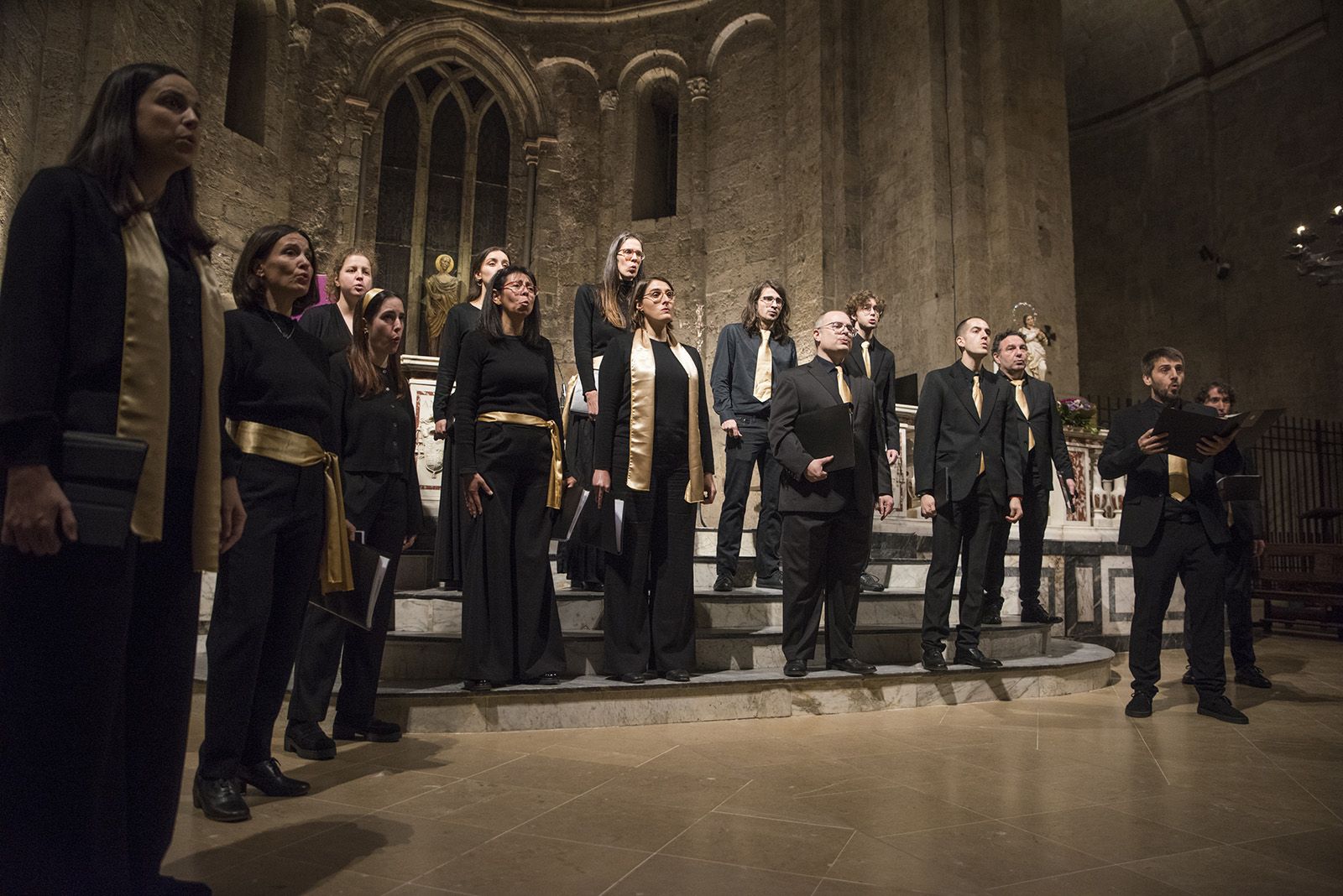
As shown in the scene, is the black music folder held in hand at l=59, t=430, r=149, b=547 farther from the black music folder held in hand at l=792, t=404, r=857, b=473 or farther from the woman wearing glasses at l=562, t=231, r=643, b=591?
the black music folder held in hand at l=792, t=404, r=857, b=473

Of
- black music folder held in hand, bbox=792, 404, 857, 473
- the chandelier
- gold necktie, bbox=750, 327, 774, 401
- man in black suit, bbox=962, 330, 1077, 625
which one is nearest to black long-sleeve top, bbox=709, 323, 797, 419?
gold necktie, bbox=750, 327, 774, 401

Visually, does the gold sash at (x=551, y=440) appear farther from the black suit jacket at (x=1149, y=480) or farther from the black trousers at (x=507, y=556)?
the black suit jacket at (x=1149, y=480)

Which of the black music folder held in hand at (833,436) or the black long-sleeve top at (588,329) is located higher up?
the black long-sleeve top at (588,329)

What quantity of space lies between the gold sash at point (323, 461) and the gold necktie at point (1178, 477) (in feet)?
12.4

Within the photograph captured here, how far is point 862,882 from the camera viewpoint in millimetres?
2105

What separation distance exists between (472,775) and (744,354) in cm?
326

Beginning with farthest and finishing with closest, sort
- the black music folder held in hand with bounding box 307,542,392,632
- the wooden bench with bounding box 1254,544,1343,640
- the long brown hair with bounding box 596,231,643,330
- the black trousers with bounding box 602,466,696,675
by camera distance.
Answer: the wooden bench with bounding box 1254,544,1343,640
the long brown hair with bounding box 596,231,643,330
the black trousers with bounding box 602,466,696,675
the black music folder held in hand with bounding box 307,542,392,632

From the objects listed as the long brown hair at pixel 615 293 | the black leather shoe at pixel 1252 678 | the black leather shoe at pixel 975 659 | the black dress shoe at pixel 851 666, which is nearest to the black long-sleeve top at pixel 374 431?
the long brown hair at pixel 615 293

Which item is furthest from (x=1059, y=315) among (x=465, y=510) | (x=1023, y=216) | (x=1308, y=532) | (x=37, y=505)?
(x=37, y=505)

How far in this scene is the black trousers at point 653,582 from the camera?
165 inches

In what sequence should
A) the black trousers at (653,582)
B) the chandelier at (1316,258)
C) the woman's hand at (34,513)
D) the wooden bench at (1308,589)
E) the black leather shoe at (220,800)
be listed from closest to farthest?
the woman's hand at (34,513) < the black leather shoe at (220,800) < the black trousers at (653,582) < the chandelier at (1316,258) < the wooden bench at (1308,589)

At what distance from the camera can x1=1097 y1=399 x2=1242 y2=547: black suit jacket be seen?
4.55 meters

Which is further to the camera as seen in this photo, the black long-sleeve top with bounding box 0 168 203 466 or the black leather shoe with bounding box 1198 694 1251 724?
the black leather shoe with bounding box 1198 694 1251 724

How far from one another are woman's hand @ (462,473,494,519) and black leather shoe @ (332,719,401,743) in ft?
2.92
